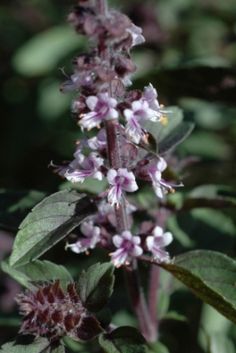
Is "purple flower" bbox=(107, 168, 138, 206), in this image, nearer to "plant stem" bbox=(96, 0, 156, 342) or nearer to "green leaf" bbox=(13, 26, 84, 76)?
"plant stem" bbox=(96, 0, 156, 342)

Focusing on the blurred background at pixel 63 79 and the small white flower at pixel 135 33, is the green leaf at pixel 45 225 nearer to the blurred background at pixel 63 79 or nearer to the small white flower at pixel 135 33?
the small white flower at pixel 135 33

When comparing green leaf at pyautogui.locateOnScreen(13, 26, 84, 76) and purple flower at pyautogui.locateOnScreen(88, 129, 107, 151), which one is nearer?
purple flower at pyautogui.locateOnScreen(88, 129, 107, 151)

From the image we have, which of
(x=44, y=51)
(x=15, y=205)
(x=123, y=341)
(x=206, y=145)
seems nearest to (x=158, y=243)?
(x=123, y=341)

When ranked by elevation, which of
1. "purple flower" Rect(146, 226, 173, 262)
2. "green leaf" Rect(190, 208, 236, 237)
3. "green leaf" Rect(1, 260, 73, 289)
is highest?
"purple flower" Rect(146, 226, 173, 262)

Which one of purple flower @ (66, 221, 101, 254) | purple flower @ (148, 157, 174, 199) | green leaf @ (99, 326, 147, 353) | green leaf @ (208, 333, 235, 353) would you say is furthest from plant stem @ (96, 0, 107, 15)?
green leaf @ (208, 333, 235, 353)

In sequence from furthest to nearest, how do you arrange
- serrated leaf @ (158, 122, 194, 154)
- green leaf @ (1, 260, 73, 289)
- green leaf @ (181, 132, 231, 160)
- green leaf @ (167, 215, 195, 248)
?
green leaf @ (181, 132, 231, 160)
green leaf @ (167, 215, 195, 248)
serrated leaf @ (158, 122, 194, 154)
green leaf @ (1, 260, 73, 289)

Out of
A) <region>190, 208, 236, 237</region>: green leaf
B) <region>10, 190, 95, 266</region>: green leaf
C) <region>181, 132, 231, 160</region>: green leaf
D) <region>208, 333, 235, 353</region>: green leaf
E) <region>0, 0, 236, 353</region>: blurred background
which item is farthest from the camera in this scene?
<region>181, 132, 231, 160</region>: green leaf

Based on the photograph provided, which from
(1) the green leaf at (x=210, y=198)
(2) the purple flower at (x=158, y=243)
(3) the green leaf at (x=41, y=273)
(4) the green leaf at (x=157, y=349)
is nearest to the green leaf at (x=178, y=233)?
(1) the green leaf at (x=210, y=198)

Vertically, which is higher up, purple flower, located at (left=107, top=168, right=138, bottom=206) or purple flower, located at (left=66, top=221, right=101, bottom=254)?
purple flower, located at (left=107, top=168, right=138, bottom=206)
